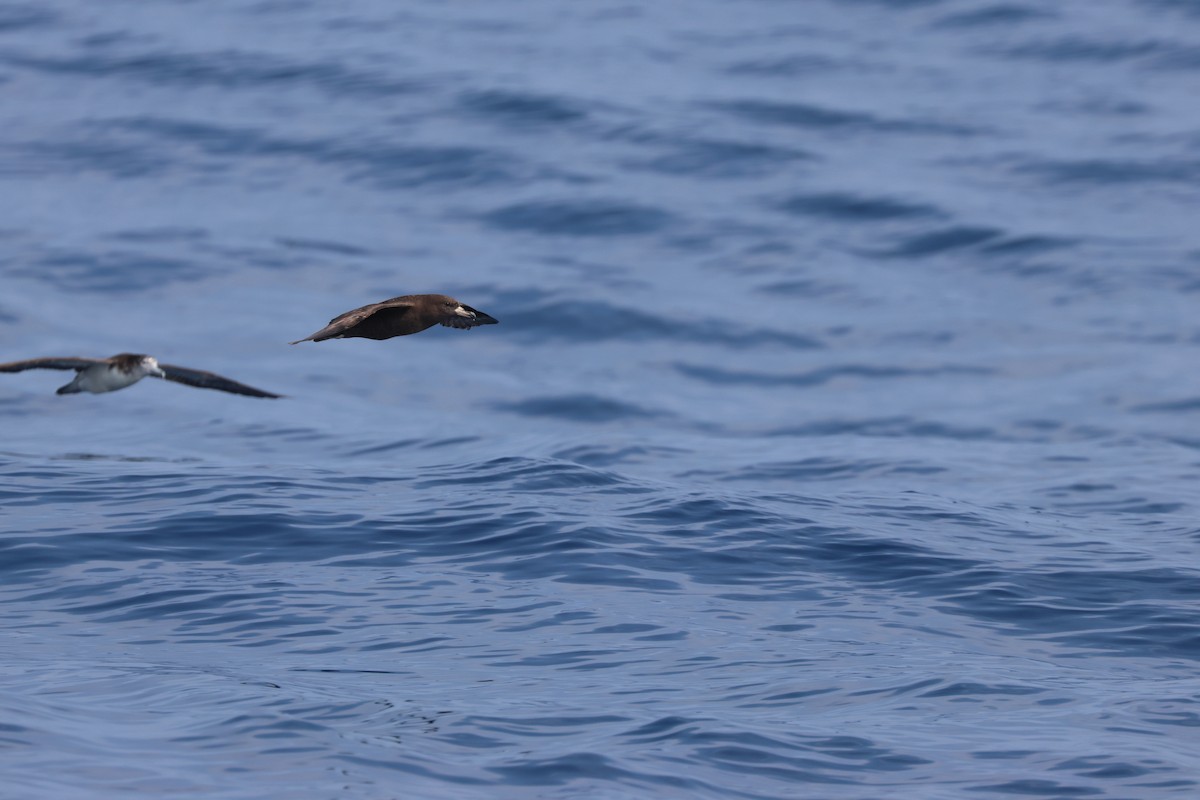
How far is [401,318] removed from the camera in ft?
36.9

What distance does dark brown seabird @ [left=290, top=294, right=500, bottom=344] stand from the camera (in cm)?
1091

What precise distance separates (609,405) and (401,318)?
1310cm

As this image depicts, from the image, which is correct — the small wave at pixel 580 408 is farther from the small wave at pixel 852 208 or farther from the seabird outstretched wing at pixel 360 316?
the seabird outstretched wing at pixel 360 316

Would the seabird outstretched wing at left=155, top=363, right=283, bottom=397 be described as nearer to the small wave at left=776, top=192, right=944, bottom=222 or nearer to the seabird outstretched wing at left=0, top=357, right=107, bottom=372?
the seabird outstretched wing at left=0, top=357, right=107, bottom=372

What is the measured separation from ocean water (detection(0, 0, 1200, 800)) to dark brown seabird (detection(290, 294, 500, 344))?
2.42m

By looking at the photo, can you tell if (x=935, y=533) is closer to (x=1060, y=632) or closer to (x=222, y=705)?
(x=1060, y=632)

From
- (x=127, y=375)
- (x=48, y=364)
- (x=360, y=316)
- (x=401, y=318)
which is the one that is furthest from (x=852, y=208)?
(x=48, y=364)

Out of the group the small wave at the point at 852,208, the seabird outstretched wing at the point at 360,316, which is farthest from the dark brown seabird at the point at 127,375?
the small wave at the point at 852,208

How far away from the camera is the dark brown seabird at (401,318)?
1091cm

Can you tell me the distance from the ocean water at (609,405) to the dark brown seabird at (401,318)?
2.42 metres

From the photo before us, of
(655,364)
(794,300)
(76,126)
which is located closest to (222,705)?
(655,364)

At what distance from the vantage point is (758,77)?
121 ft

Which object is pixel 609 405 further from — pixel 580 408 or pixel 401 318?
pixel 401 318

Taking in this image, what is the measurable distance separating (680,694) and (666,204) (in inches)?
779
